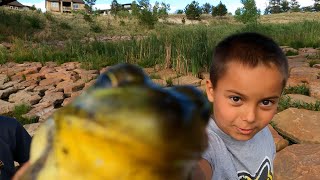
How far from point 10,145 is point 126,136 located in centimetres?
208

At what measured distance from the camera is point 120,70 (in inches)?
18.4

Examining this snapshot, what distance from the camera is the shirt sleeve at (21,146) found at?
230cm

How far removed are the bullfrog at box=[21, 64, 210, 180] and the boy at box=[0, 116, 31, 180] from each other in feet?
5.96

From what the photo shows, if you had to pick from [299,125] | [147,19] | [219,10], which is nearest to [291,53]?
[299,125]

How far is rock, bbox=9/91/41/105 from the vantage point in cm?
650

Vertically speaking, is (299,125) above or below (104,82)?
below

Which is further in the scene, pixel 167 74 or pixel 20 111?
pixel 167 74

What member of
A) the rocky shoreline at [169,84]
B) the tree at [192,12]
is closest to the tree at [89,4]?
the tree at [192,12]

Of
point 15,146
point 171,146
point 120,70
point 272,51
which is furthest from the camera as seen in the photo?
point 15,146

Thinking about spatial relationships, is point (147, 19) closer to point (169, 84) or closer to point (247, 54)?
point (169, 84)

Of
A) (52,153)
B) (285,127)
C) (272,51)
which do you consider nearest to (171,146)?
(52,153)

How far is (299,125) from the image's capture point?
424 centimetres

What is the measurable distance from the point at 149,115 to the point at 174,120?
0.02m

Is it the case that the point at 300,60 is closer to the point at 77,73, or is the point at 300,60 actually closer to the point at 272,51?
the point at 77,73
